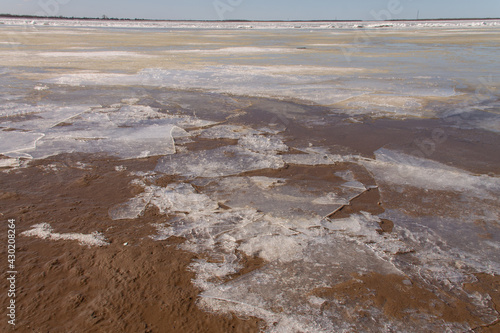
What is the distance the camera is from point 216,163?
13.1 feet

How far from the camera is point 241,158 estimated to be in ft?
13.6

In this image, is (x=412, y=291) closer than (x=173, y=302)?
No

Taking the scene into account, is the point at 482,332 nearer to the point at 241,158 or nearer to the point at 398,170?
the point at 398,170

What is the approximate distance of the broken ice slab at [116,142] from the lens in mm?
4281

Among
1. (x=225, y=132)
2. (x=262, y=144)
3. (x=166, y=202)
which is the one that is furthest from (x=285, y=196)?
(x=225, y=132)

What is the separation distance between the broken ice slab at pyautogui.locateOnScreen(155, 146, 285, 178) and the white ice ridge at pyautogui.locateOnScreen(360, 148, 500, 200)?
1.05m

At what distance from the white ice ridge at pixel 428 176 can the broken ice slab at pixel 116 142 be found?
7.60ft

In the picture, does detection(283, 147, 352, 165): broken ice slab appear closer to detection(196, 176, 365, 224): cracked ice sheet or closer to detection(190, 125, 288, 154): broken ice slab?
detection(190, 125, 288, 154): broken ice slab

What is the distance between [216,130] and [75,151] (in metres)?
1.79

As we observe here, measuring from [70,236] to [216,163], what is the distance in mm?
1733

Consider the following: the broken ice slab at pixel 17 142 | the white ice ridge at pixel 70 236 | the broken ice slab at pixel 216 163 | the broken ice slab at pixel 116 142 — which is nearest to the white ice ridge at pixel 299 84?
the broken ice slab at pixel 216 163

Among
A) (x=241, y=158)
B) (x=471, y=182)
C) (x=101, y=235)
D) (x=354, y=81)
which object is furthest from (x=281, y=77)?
(x=101, y=235)

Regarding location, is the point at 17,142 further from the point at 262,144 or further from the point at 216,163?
the point at 262,144

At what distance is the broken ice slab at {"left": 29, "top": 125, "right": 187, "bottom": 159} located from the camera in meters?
4.28
